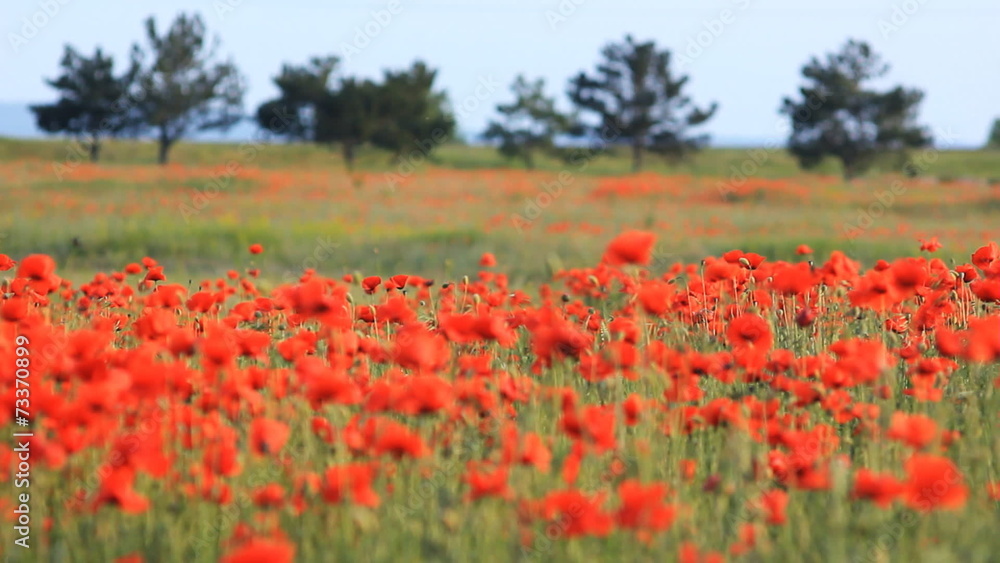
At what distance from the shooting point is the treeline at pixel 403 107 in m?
41.0

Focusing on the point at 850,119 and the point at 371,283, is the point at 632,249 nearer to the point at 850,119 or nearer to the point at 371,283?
the point at 371,283

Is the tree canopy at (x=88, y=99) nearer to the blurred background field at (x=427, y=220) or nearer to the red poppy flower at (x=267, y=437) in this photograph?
the blurred background field at (x=427, y=220)

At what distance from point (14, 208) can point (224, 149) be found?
4156cm

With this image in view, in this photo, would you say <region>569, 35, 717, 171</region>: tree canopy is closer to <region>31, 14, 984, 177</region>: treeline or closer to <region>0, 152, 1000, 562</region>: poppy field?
<region>31, 14, 984, 177</region>: treeline

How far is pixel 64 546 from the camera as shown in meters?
2.41

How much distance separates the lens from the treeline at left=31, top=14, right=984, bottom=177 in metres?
41.0

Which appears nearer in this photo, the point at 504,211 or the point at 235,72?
the point at 504,211

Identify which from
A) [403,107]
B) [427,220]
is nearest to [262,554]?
[427,220]

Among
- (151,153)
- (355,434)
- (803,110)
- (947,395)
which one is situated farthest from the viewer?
(151,153)

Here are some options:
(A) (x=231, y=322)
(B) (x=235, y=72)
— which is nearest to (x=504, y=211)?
(A) (x=231, y=322)

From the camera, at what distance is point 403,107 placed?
4103cm

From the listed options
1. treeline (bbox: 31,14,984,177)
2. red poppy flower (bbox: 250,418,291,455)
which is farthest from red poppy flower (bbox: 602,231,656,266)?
treeline (bbox: 31,14,984,177)

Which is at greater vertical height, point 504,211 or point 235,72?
point 235,72

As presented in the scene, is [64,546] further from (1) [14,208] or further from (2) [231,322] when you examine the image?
(1) [14,208]
